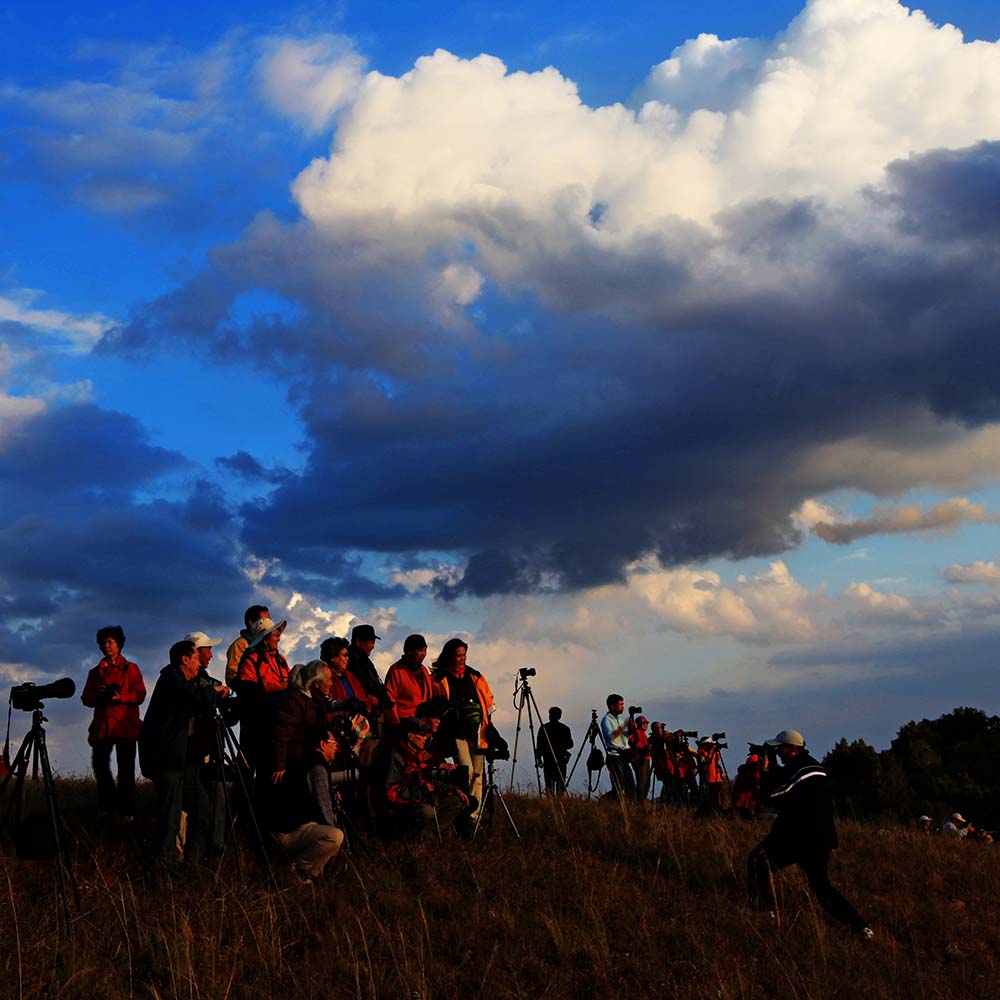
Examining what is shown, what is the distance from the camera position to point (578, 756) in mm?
20016

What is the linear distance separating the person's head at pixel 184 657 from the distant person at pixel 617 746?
387 inches

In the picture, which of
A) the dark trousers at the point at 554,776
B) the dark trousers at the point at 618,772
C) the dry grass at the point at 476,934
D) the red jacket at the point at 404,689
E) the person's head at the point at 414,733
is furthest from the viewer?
the dark trousers at the point at 618,772

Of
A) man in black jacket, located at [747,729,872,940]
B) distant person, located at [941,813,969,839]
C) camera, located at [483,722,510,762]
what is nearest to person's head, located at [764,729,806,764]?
man in black jacket, located at [747,729,872,940]

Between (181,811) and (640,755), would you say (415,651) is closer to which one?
(181,811)

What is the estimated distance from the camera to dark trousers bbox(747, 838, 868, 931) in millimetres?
11398

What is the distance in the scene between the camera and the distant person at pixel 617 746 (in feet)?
63.1

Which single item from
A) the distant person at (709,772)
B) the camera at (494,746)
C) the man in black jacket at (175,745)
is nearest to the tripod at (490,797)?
the camera at (494,746)

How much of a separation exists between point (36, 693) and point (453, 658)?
15.4 ft

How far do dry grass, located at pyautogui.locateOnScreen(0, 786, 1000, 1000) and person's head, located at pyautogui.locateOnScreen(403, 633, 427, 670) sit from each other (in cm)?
199

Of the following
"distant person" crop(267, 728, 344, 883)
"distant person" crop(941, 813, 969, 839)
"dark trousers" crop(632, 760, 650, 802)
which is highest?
"distant person" crop(267, 728, 344, 883)

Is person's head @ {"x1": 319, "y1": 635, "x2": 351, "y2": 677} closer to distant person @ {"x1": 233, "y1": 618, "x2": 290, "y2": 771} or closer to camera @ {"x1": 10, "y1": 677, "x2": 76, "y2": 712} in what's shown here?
distant person @ {"x1": 233, "y1": 618, "x2": 290, "y2": 771}

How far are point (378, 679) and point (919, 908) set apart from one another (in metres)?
6.97

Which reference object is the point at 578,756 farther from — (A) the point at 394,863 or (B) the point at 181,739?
(B) the point at 181,739

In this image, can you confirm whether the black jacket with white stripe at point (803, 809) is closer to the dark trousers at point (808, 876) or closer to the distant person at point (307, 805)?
the dark trousers at point (808, 876)
